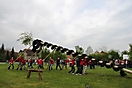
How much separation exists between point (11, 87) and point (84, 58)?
973 centimetres

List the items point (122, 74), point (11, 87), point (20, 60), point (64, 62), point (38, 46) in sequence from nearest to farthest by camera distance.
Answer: point (11, 87)
point (122, 74)
point (38, 46)
point (20, 60)
point (64, 62)

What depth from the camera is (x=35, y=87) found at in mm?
11734

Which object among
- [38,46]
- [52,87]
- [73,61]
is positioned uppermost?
[38,46]

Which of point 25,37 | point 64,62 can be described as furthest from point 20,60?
point 25,37

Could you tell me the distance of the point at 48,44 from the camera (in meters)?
24.4

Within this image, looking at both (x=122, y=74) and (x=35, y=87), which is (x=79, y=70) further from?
(x=35, y=87)

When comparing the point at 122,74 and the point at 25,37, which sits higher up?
the point at 25,37

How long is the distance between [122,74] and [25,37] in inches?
1309

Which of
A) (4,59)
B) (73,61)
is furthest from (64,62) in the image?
(4,59)

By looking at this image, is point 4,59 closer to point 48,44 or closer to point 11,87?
point 48,44

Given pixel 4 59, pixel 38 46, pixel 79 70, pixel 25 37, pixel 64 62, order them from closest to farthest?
pixel 79 70 < pixel 38 46 < pixel 64 62 < pixel 25 37 < pixel 4 59

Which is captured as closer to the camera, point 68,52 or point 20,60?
point 68,52

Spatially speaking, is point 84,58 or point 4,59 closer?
point 84,58

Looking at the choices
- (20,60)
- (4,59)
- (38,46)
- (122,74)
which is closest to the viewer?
(122,74)
